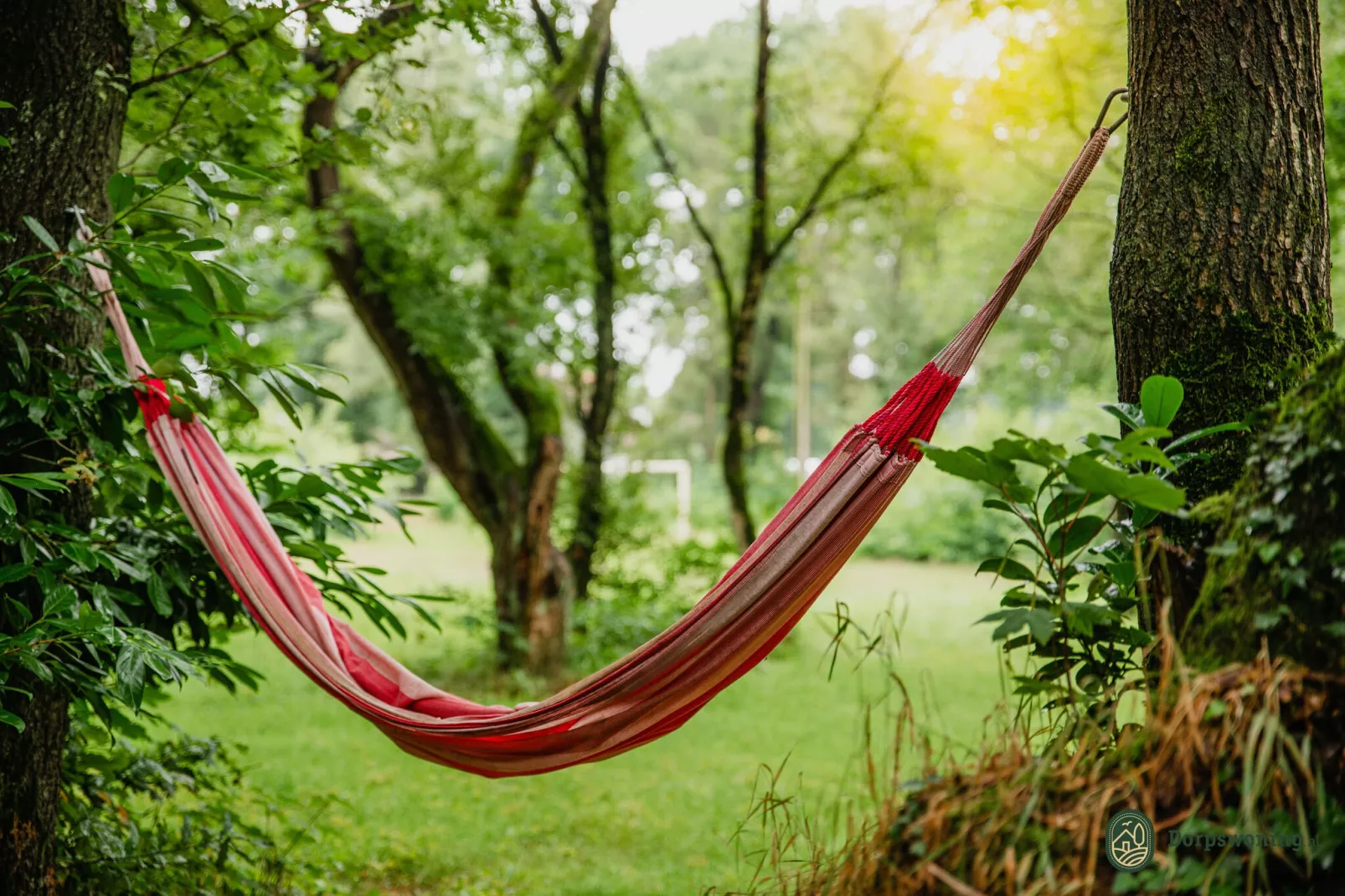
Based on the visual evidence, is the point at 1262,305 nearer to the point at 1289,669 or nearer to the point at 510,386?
the point at 1289,669

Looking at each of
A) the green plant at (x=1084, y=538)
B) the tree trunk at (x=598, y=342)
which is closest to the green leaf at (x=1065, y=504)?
the green plant at (x=1084, y=538)

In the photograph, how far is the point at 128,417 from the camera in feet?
5.86

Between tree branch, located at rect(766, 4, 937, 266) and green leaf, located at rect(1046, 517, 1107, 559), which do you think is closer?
green leaf, located at rect(1046, 517, 1107, 559)

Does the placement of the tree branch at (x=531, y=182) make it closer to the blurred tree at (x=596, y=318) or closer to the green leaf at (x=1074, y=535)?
the blurred tree at (x=596, y=318)

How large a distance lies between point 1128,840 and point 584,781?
130 inches

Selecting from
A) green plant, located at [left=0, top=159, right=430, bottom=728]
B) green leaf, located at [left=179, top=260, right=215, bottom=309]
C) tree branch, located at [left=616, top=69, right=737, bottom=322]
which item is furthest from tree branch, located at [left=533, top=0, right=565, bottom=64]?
green leaf, located at [left=179, top=260, right=215, bottom=309]

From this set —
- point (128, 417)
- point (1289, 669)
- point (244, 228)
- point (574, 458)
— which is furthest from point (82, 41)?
point (574, 458)

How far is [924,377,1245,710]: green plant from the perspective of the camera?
1.08 metres

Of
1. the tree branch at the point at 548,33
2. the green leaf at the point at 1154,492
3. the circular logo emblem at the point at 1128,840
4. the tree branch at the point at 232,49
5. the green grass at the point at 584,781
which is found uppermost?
the tree branch at the point at 548,33

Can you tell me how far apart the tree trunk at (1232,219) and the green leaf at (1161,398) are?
0.26m

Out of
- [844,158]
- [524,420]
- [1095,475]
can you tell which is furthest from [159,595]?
[844,158]

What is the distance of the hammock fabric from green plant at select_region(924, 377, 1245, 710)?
26cm

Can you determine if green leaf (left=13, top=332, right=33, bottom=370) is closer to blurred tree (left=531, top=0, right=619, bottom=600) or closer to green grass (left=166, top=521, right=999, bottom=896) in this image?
green grass (left=166, top=521, right=999, bottom=896)

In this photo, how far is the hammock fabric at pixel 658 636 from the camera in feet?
4.89
